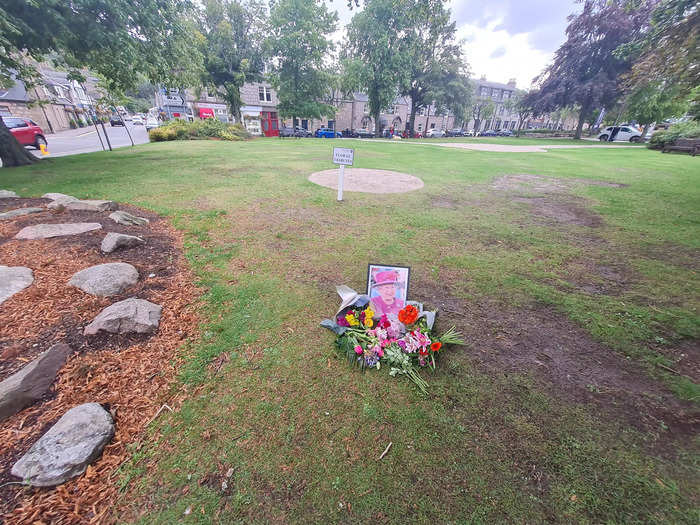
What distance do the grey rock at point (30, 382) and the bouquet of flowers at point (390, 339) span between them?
2.04 metres

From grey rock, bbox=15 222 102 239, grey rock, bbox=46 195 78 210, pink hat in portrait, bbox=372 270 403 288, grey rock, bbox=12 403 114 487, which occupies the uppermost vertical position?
pink hat in portrait, bbox=372 270 403 288

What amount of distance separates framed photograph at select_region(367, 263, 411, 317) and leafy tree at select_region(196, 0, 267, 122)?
3413cm

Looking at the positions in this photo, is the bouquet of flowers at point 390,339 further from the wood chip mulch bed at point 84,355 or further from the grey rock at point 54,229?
the grey rock at point 54,229

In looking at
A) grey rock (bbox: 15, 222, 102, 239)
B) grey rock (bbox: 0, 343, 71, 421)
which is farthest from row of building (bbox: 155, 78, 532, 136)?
grey rock (bbox: 0, 343, 71, 421)

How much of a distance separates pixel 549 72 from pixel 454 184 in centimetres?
4007

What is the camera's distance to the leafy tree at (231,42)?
28.5 metres

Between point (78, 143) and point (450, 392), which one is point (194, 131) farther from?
point (450, 392)

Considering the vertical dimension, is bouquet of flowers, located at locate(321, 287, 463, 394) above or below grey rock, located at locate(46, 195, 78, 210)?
below

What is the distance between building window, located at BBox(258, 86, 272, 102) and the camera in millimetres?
40469

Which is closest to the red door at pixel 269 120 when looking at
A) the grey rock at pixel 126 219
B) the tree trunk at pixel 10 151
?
the tree trunk at pixel 10 151

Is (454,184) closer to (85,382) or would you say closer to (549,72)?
(85,382)

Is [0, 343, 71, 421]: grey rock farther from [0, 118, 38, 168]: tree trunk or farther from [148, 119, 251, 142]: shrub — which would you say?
[148, 119, 251, 142]: shrub

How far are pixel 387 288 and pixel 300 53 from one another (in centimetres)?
3662

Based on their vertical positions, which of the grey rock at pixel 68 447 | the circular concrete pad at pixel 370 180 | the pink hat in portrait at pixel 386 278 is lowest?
the circular concrete pad at pixel 370 180
